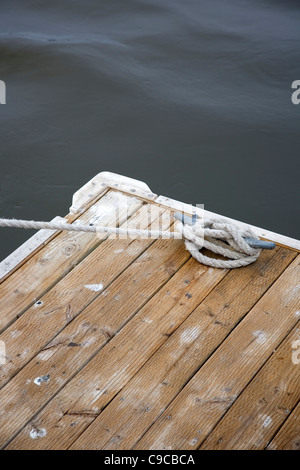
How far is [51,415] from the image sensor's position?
2193mm

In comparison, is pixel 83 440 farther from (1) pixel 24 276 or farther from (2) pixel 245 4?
(2) pixel 245 4

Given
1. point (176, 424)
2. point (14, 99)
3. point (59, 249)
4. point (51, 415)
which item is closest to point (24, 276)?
point (59, 249)

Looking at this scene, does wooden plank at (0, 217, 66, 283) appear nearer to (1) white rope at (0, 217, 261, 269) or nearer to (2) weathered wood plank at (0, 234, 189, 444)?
(1) white rope at (0, 217, 261, 269)

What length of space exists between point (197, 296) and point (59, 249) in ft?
2.58

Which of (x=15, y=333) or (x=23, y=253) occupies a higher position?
(x=23, y=253)

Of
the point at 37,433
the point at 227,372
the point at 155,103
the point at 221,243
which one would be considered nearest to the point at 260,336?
the point at 227,372

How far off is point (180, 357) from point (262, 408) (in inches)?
15.9

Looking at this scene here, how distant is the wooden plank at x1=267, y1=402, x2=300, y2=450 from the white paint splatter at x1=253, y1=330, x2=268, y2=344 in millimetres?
376

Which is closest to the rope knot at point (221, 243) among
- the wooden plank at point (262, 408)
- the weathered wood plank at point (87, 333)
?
the weathered wood plank at point (87, 333)

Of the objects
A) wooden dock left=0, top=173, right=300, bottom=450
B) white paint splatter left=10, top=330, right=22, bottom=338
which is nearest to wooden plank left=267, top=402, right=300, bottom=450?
wooden dock left=0, top=173, right=300, bottom=450

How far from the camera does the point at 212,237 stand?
Result: 116 inches

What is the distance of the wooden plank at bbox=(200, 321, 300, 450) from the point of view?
2.11 metres

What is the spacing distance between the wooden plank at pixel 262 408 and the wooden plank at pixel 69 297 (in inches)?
33.6

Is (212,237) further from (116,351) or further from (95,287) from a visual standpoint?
(116,351)
